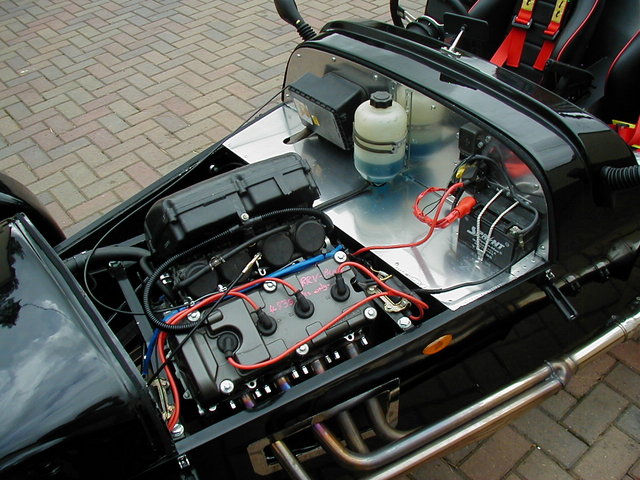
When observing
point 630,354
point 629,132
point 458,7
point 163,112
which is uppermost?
point 458,7

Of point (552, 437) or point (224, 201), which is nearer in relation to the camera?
point (224, 201)

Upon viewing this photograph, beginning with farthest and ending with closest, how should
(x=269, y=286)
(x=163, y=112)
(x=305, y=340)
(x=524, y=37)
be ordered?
(x=163, y=112) → (x=524, y=37) → (x=269, y=286) → (x=305, y=340)

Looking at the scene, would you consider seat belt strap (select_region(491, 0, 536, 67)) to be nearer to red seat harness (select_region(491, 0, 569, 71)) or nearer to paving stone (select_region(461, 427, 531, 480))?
red seat harness (select_region(491, 0, 569, 71))

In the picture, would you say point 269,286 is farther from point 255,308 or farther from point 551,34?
point 551,34

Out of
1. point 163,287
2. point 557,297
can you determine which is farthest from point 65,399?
point 557,297

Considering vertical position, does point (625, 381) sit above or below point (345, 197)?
below

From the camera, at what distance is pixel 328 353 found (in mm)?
1521

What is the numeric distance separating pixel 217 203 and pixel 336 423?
0.70m

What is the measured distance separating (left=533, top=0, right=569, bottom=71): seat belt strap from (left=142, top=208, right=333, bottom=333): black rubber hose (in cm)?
159

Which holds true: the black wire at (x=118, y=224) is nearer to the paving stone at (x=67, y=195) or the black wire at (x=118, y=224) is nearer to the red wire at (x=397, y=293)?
the red wire at (x=397, y=293)

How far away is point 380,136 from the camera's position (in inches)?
72.0

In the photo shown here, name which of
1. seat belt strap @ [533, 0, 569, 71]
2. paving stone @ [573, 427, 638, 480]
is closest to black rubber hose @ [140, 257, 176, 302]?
paving stone @ [573, 427, 638, 480]

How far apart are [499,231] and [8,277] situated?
1324 mm

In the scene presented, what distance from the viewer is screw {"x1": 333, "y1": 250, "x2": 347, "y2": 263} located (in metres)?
1.62
